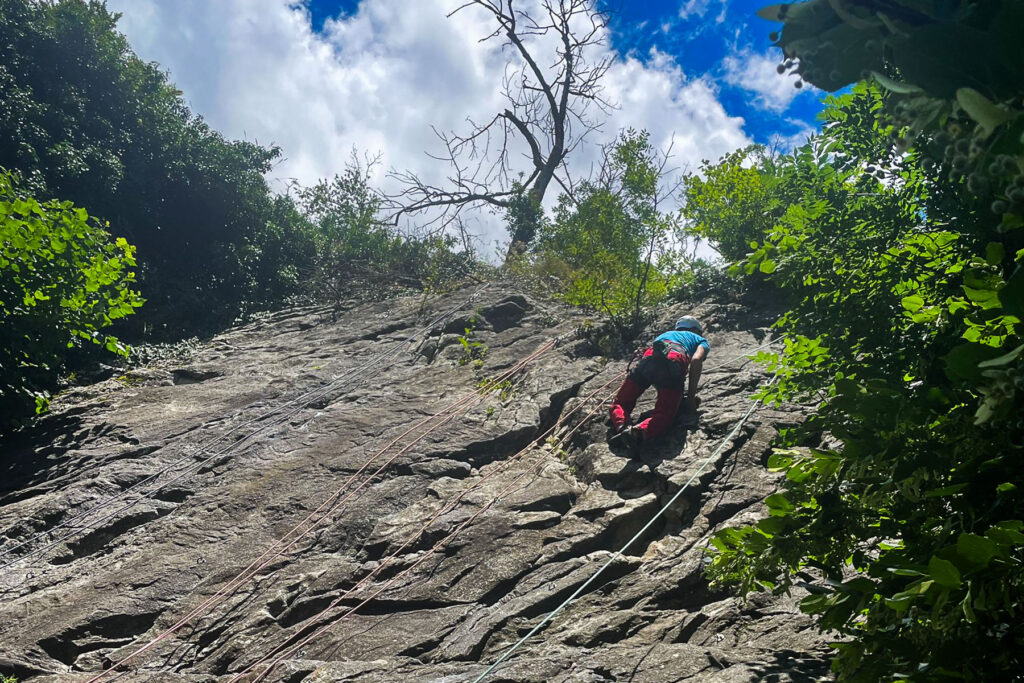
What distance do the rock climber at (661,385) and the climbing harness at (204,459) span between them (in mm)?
3987

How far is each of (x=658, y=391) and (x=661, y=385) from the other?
2.8 inches

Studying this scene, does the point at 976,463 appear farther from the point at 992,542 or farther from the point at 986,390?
the point at 986,390

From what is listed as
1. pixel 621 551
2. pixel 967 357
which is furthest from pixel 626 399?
pixel 967 357

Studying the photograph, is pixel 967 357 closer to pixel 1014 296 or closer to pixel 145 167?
pixel 1014 296

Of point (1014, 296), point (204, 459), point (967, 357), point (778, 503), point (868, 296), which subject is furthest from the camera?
point (204, 459)

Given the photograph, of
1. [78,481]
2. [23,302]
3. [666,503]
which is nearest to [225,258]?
[23,302]

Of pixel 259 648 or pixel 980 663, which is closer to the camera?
pixel 980 663

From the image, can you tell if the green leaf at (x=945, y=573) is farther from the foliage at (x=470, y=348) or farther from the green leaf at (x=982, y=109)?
the foliage at (x=470, y=348)

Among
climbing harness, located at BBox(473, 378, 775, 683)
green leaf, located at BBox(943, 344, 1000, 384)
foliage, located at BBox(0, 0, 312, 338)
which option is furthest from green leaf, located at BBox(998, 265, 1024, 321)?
foliage, located at BBox(0, 0, 312, 338)

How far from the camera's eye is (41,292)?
25.3 ft

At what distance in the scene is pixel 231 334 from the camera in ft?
38.0

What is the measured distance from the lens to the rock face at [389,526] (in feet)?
14.5

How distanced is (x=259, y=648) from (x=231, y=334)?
7751mm

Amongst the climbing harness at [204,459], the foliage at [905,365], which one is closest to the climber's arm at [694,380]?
the foliage at [905,365]
